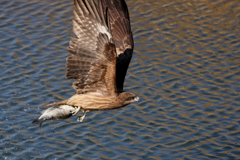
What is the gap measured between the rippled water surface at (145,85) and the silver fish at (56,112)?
59.0 inches

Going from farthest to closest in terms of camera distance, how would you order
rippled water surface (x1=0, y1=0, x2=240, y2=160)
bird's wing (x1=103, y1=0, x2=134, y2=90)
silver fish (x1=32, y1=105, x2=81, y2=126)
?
rippled water surface (x1=0, y1=0, x2=240, y2=160) < bird's wing (x1=103, y1=0, x2=134, y2=90) < silver fish (x1=32, y1=105, x2=81, y2=126)

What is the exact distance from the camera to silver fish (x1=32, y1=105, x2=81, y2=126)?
759cm

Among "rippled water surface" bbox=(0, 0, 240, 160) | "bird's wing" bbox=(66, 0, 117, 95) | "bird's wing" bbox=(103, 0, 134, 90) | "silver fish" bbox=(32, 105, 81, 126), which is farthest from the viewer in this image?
"rippled water surface" bbox=(0, 0, 240, 160)

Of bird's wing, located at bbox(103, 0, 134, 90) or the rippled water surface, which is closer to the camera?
bird's wing, located at bbox(103, 0, 134, 90)

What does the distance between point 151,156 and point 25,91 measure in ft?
9.62

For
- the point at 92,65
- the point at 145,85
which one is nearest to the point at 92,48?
the point at 92,65

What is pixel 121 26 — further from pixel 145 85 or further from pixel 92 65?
pixel 145 85

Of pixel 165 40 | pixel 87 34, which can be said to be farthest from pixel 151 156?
pixel 165 40

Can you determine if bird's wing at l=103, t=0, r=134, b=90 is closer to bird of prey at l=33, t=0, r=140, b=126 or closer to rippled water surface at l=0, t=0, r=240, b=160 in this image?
bird of prey at l=33, t=0, r=140, b=126

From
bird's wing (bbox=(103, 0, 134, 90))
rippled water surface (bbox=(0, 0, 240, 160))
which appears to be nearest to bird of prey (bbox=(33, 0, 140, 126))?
bird's wing (bbox=(103, 0, 134, 90))

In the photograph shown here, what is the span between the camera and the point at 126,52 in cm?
827

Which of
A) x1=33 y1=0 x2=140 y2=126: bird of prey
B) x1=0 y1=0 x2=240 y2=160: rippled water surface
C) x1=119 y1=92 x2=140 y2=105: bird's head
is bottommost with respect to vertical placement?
x1=0 y1=0 x2=240 y2=160: rippled water surface

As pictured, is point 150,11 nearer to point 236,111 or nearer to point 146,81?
point 146,81

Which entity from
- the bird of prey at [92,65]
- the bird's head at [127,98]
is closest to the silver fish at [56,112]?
the bird of prey at [92,65]
